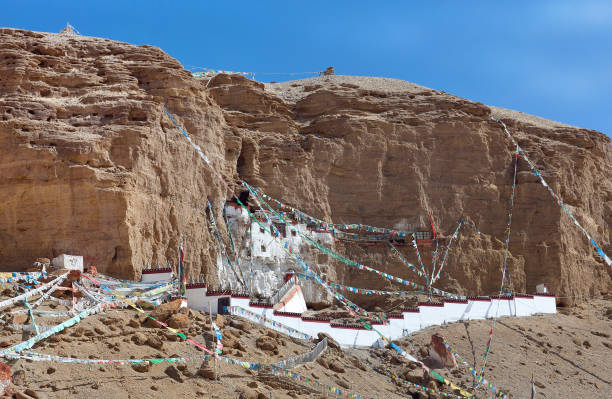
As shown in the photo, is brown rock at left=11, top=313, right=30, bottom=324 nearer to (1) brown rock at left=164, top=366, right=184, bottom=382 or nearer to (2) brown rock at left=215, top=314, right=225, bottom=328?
(1) brown rock at left=164, top=366, right=184, bottom=382

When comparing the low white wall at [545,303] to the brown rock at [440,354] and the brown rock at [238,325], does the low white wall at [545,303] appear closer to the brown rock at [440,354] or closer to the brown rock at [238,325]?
the brown rock at [440,354]

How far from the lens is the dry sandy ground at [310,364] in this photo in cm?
1316

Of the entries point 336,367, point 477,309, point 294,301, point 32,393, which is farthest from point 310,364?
point 477,309

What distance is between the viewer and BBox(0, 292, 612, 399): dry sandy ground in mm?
13156

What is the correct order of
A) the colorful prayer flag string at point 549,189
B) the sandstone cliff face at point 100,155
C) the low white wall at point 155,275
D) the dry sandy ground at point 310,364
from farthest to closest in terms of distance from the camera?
the colorful prayer flag string at point 549,189 < the sandstone cliff face at point 100,155 < the low white wall at point 155,275 < the dry sandy ground at point 310,364

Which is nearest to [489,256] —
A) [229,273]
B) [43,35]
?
[229,273]

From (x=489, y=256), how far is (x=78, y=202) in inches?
641

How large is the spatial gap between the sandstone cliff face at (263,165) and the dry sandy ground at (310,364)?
4.43 m

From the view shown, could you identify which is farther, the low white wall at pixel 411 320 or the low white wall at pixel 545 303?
the low white wall at pixel 545 303

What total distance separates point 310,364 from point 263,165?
44.4ft

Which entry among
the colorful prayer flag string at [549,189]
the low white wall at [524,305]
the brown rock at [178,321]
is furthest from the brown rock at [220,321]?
the colorful prayer flag string at [549,189]

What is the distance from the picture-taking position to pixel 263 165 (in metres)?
30.0

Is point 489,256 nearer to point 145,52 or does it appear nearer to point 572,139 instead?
point 572,139

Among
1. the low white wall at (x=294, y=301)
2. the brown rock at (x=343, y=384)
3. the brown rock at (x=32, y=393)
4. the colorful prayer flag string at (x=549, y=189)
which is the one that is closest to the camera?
the brown rock at (x=32, y=393)
